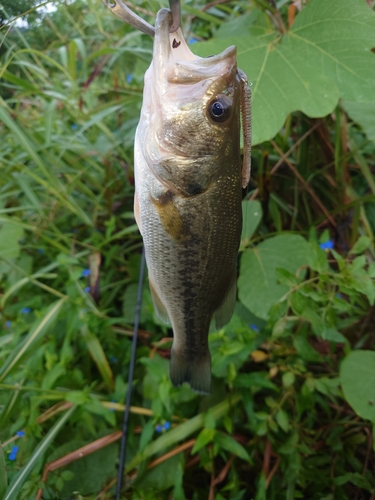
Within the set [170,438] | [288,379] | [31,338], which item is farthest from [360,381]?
[31,338]

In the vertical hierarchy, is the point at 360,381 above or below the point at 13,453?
below

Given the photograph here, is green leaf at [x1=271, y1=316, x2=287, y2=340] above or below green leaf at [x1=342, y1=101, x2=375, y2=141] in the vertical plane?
below

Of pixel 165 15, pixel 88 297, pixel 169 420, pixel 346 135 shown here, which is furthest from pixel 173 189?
pixel 346 135

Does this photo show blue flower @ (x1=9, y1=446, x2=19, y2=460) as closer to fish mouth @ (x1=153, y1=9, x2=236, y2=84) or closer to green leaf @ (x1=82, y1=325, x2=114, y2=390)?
green leaf @ (x1=82, y1=325, x2=114, y2=390)

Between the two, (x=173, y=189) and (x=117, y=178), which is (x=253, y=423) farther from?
(x=117, y=178)

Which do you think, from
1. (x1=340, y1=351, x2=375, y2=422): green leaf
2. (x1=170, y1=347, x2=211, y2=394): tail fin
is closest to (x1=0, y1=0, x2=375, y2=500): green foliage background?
(x1=340, y1=351, x2=375, y2=422): green leaf

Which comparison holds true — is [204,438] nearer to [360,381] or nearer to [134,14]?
[360,381]
